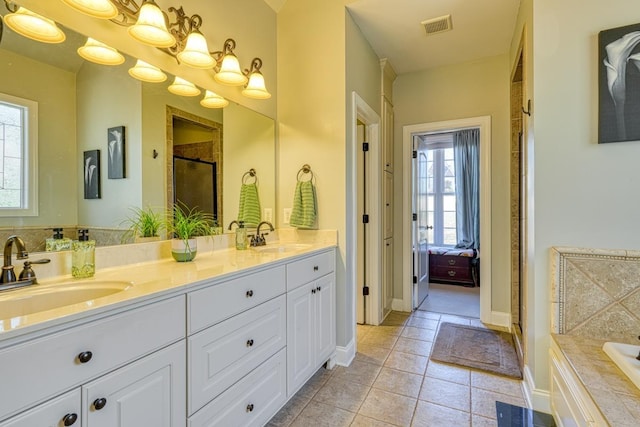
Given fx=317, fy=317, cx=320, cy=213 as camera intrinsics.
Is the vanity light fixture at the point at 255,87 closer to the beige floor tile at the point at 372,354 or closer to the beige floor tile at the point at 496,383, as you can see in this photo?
the beige floor tile at the point at 372,354

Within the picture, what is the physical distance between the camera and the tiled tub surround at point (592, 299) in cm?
163

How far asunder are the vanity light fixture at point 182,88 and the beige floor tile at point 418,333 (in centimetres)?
260

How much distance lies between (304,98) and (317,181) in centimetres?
68

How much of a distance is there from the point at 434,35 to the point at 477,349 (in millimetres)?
2722

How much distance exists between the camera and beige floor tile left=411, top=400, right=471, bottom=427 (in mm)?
1735

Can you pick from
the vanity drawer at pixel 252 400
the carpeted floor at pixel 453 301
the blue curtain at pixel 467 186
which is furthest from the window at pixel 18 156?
the blue curtain at pixel 467 186

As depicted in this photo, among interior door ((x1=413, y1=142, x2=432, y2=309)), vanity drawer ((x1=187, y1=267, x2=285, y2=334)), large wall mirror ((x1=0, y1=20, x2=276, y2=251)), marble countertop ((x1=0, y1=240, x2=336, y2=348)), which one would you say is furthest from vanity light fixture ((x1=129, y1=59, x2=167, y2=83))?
interior door ((x1=413, y1=142, x2=432, y2=309))

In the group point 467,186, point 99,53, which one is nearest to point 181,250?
point 99,53

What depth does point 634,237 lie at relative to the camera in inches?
65.0

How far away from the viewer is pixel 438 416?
1.80m

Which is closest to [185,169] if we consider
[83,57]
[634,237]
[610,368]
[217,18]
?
[83,57]

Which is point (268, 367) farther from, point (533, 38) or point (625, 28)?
point (625, 28)

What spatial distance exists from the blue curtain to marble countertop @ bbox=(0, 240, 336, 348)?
4.18 meters

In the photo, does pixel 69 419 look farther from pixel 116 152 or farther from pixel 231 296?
pixel 116 152
